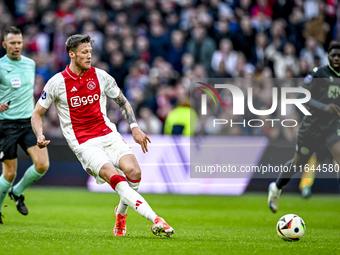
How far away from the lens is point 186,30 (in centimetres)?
1700

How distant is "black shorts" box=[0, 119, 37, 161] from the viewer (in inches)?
332

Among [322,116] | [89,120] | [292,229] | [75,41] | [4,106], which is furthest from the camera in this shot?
[322,116]

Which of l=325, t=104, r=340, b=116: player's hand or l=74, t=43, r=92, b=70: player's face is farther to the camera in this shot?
l=325, t=104, r=340, b=116: player's hand

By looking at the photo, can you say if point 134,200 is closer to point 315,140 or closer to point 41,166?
point 41,166

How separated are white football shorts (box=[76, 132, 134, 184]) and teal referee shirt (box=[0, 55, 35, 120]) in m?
2.34

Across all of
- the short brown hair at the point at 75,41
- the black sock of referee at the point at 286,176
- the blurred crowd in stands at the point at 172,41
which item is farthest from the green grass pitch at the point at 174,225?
the blurred crowd in stands at the point at 172,41

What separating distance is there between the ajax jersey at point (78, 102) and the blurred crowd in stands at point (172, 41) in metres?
7.86

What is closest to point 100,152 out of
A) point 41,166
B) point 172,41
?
point 41,166

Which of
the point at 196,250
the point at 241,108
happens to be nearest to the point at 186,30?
the point at 241,108

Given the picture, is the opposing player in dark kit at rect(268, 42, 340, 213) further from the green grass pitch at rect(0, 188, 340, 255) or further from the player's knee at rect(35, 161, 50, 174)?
the player's knee at rect(35, 161, 50, 174)

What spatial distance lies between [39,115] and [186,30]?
11.0 metres

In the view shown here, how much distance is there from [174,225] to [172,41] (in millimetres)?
9301

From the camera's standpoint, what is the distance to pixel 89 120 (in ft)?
22.1

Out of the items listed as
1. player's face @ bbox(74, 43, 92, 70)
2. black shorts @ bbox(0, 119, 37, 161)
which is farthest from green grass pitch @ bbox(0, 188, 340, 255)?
player's face @ bbox(74, 43, 92, 70)
